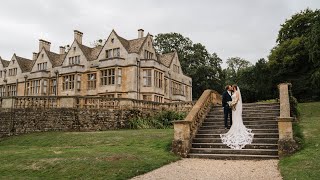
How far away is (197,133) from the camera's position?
13.5 metres

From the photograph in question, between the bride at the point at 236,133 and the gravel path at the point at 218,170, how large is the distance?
53.7 inches

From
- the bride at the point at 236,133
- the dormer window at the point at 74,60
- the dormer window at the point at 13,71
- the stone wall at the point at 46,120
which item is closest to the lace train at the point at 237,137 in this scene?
the bride at the point at 236,133

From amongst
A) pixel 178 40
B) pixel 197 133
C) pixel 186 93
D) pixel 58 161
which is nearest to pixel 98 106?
pixel 197 133

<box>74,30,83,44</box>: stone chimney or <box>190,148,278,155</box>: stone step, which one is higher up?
<box>74,30,83,44</box>: stone chimney

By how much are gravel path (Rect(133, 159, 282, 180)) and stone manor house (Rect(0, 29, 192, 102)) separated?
24.0 m

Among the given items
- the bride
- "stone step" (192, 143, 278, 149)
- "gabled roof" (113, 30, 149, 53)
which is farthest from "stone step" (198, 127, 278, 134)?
"gabled roof" (113, 30, 149, 53)

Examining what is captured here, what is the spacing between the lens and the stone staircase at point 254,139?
37.3 feet

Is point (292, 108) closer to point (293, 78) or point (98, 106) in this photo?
point (98, 106)

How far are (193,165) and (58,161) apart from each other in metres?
4.10

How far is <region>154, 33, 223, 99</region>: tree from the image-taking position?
55500 millimetres

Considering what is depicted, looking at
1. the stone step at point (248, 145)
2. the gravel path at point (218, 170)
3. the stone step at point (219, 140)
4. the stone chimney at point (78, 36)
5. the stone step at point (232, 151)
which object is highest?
the stone chimney at point (78, 36)

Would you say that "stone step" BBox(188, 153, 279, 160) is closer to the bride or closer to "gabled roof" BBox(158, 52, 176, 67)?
the bride

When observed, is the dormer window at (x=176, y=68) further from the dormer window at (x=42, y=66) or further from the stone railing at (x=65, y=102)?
the stone railing at (x=65, y=102)

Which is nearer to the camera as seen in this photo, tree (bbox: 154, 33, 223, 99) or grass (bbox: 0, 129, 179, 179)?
grass (bbox: 0, 129, 179, 179)
